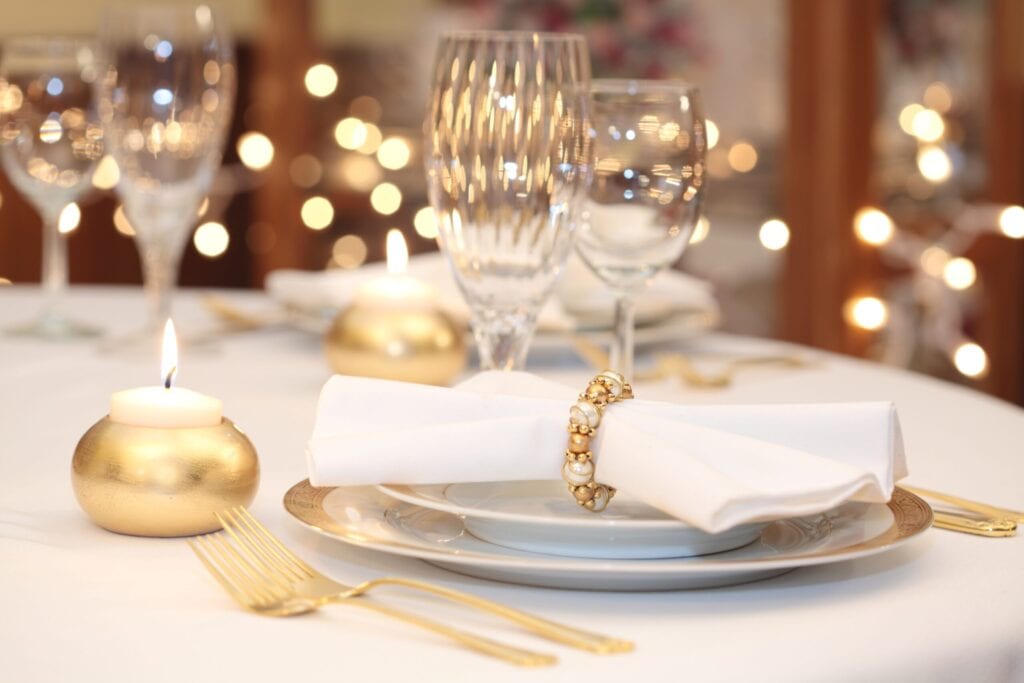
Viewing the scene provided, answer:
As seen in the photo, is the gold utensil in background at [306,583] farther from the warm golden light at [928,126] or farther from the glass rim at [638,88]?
the warm golden light at [928,126]

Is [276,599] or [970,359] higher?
[276,599]

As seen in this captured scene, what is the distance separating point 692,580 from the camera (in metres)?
0.61

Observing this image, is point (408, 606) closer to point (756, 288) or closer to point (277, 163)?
point (756, 288)

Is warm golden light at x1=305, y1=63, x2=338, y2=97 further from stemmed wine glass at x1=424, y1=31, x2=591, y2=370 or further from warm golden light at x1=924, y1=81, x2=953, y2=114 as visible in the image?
stemmed wine glass at x1=424, y1=31, x2=591, y2=370

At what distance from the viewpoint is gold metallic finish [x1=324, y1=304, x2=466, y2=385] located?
41.4 inches

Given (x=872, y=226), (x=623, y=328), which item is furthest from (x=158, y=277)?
(x=872, y=226)

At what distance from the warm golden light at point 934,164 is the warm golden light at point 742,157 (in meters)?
0.31

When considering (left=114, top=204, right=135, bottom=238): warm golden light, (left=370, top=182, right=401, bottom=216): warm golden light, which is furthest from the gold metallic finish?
(left=114, top=204, right=135, bottom=238): warm golden light

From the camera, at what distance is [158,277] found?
1328 millimetres

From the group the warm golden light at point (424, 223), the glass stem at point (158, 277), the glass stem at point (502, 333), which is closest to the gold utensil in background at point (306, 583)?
the glass stem at point (502, 333)

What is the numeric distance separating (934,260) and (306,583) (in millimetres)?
2299

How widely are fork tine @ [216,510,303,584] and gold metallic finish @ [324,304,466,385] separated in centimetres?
36

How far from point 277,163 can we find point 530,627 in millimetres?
3135

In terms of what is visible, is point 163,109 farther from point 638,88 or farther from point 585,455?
point 585,455
